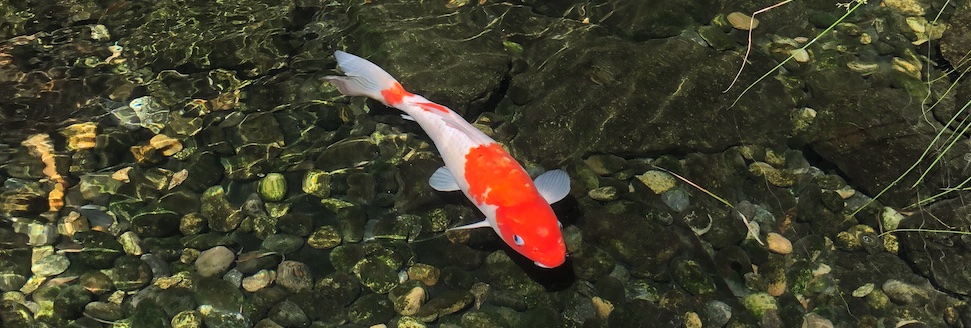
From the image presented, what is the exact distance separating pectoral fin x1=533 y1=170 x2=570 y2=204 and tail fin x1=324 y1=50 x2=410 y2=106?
1172mm

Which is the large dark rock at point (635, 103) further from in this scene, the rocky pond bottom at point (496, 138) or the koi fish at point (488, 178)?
the koi fish at point (488, 178)

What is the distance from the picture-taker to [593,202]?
4059 millimetres

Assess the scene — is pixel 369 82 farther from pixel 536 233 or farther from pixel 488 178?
pixel 536 233

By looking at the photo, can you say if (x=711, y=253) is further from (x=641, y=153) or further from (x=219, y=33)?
(x=219, y=33)

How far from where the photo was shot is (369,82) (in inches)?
160

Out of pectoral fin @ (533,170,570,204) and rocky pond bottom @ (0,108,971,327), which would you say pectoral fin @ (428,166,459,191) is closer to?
rocky pond bottom @ (0,108,971,327)

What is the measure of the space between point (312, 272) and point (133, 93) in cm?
240

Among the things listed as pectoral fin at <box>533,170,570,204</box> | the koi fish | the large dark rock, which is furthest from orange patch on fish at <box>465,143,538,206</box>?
the large dark rock

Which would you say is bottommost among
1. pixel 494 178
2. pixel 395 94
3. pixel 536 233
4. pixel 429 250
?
pixel 429 250

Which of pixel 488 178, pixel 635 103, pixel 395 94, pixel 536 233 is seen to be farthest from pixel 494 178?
pixel 635 103

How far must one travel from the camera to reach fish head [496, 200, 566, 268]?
3119 millimetres

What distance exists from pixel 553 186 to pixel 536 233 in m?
0.57

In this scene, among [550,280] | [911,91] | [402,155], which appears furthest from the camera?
[911,91]

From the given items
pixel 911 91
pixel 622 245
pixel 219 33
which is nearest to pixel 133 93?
pixel 219 33
